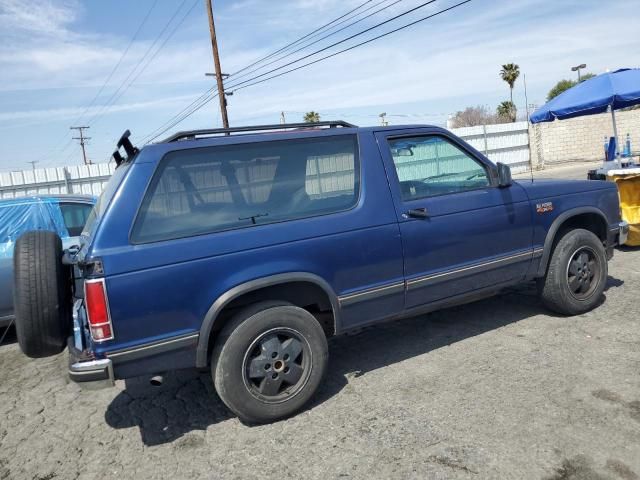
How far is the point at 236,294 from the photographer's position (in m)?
3.17

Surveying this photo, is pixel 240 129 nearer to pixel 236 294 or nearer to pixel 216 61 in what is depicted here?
pixel 236 294

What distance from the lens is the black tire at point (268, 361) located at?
3.23 metres

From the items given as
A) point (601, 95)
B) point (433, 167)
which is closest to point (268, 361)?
point (433, 167)

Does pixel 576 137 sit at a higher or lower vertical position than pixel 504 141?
lower

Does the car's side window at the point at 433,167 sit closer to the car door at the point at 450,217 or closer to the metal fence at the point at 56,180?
the car door at the point at 450,217

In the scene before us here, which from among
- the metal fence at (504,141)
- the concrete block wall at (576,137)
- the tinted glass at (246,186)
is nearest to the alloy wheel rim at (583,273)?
the tinted glass at (246,186)

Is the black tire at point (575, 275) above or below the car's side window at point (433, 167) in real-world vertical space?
below

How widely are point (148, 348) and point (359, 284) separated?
146 centimetres

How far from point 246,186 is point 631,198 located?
5.94 metres

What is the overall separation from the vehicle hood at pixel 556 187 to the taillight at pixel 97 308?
11.4ft

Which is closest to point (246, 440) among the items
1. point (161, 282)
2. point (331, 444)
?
point (331, 444)

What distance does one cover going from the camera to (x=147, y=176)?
10.3 feet

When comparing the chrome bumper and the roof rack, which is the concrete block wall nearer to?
the chrome bumper

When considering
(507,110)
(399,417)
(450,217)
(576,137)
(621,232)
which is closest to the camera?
(399,417)
